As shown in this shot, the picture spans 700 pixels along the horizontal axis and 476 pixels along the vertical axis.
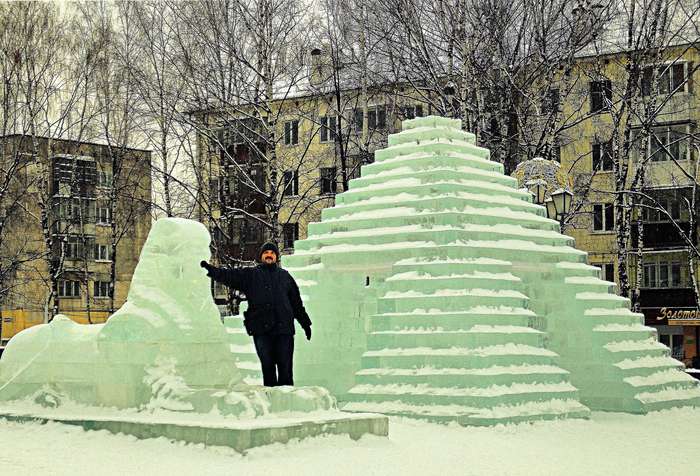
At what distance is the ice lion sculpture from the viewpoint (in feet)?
38.3

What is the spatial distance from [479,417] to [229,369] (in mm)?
3317

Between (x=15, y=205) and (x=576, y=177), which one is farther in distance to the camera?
(x=576, y=177)

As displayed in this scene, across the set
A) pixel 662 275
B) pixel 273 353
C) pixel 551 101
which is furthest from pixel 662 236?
pixel 273 353

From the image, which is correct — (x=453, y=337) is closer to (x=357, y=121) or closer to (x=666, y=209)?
(x=357, y=121)

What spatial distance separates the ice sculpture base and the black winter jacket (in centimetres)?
119

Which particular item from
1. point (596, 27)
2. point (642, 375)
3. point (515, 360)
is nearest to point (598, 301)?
point (642, 375)

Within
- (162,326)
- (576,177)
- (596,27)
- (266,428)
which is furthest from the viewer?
(576,177)

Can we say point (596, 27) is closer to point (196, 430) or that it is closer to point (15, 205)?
point (15, 205)

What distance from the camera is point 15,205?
31.6 metres

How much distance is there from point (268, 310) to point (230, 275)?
0.54 metres

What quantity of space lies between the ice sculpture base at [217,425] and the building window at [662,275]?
31.7 m

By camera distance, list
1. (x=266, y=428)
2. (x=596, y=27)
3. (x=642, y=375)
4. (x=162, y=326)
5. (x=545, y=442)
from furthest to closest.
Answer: (x=596, y=27) < (x=642, y=375) < (x=545, y=442) < (x=162, y=326) < (x=266, y=428)

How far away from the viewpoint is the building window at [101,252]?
53231 millimetres

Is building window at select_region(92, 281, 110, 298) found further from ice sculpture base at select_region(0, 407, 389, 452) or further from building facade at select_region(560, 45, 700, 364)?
ice sculpture base at select_region(0, 407, 389, 452)
